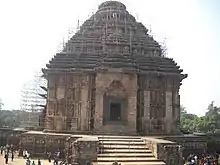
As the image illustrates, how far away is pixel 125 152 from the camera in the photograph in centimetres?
1641

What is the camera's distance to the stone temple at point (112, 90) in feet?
73.0

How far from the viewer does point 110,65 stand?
22.2 metres

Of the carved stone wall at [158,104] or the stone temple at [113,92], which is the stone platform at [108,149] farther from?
the carved stone wall at [158,104]

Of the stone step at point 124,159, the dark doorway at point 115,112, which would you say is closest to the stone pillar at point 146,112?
the dark doorway at point 115,112

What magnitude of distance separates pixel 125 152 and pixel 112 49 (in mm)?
10109

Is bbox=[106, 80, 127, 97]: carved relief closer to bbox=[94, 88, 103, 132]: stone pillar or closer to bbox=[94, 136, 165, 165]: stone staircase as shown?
bbox=[94, 88, 103, 132]: stone pillar

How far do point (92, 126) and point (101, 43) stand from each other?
662 cm

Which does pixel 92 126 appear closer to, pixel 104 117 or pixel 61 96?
pixel 104 117

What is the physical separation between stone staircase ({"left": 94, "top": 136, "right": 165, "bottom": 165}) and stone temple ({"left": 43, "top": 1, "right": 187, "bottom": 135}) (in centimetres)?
367

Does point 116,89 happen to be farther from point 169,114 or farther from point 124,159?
point 124,159

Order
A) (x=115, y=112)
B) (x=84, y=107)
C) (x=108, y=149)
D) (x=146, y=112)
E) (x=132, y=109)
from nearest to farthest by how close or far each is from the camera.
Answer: (x=108, y=149) → (x=132, y=109) → (x=84, y=107) → (x=146, y=112) → (x=115, y=112)

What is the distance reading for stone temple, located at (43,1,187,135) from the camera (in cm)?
2227

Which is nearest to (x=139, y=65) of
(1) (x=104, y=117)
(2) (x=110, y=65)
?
(2) (x=110, y=65)

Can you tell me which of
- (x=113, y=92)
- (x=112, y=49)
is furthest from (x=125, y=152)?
(x=112, y=49)
